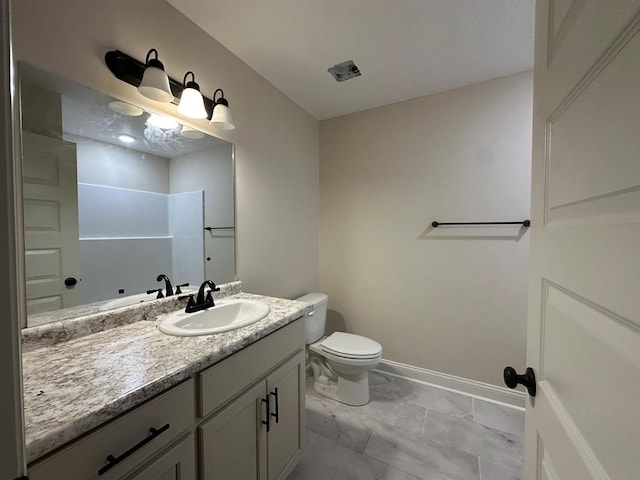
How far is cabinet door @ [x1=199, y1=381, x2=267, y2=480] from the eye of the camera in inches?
33.8

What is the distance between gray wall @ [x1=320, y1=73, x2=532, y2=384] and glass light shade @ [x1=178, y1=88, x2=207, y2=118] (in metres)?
1.45

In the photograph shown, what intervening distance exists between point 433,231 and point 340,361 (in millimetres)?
1238

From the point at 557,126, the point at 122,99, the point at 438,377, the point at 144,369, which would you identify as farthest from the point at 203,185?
the point at 438,377

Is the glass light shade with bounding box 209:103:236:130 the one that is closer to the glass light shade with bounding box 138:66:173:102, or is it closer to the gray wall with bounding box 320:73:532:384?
the glass light shade with bounding box 138:66:173:102

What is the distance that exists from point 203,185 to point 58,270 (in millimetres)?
760

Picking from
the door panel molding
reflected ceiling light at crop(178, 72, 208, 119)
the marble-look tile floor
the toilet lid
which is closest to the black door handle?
the door panel molding

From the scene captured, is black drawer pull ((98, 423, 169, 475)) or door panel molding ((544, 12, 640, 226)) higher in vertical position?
door panel molding ((544, 12, 640, 226))

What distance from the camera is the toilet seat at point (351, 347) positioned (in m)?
1.81

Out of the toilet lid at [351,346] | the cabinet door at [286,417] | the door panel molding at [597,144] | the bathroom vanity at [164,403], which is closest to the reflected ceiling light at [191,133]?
the bathroom vanity at [164,403]

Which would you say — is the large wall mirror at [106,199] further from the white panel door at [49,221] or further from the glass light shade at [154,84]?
the glass light shade at [154,84]

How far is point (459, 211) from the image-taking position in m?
2.02

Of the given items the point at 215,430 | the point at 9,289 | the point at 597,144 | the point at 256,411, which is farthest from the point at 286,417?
the point at 597,144

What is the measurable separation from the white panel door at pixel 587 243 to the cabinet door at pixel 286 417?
892 mm

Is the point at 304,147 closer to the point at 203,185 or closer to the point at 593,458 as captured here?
the point at 203,185
